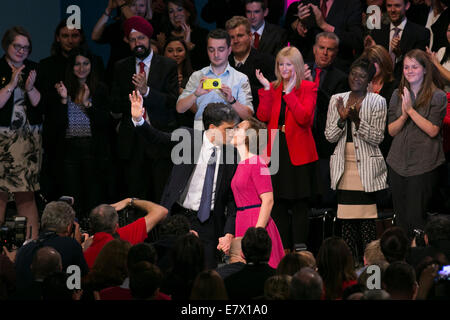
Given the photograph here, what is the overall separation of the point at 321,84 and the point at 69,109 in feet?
6.97

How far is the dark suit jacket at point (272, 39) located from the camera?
8156 millimetres

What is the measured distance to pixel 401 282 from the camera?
4594mm

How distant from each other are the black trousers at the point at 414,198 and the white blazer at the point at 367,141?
0.17 metres

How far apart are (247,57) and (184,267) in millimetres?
3246

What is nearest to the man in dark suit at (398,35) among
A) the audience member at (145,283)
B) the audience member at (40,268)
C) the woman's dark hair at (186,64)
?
the woman's dark hair at (186,64)

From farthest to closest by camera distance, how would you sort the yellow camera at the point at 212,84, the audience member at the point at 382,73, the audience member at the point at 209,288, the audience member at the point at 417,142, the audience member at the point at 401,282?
the audience member at the point at 382,73, the yellow camera at the point at 212,84, the audience member at the point at 417,142, the audience member at the point at 401,282, the audience member at the point at 209,288

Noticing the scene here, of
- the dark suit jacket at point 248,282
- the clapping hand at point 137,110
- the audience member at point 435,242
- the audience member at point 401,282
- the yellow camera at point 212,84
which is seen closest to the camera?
the audience member at point 401,282

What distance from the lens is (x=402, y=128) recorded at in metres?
7.26

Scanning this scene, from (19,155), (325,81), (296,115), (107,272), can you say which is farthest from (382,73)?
(107,272)

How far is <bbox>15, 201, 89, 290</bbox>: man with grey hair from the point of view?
520 cm

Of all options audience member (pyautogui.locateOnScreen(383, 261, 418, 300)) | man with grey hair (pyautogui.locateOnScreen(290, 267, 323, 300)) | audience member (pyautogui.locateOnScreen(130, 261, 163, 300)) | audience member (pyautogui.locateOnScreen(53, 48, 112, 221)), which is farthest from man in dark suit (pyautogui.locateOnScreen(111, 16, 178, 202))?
man with grey hair (pyautogui.locateOnScreen(290, 267, 323, 300))

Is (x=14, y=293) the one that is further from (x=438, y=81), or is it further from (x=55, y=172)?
(x=438, y=81)

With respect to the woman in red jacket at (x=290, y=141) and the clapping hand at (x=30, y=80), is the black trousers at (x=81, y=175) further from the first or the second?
the woman in red jacket at (x=290, y=141)

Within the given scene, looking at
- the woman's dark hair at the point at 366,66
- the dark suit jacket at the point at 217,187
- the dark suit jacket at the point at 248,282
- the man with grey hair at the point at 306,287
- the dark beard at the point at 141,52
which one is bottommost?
the dark suit jacket at the point at 248,282
